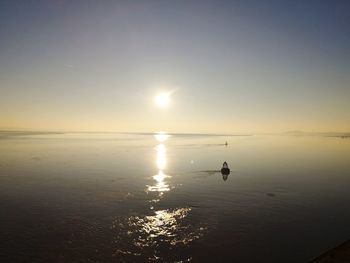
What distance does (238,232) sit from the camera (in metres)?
29.8

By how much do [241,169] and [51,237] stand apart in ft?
185

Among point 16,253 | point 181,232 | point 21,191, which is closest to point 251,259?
point 181,232

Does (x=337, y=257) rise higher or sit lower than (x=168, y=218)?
higher

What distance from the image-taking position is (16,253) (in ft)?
78.1

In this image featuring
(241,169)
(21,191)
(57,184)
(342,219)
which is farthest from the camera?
(241,169)

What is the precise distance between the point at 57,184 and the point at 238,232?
35221mm

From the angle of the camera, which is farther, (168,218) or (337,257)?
(168,218)

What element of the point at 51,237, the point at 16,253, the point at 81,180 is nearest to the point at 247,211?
the point at 51,237

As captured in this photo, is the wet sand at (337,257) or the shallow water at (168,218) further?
the shallow water at (168,218)

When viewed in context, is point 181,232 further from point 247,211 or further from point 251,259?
point 247,211

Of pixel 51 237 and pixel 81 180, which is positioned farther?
pixel 81 180

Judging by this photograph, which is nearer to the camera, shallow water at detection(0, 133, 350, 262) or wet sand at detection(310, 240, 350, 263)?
wet sand at detection(310, 240, 350, 263)

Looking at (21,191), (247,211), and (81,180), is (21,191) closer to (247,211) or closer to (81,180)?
(81,180)

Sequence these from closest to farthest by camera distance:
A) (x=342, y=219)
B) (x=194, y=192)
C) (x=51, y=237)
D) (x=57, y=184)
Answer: (x=51, y=237)
(x=342, y=219)
(x=194, y=192)
(x=57, y=184)
